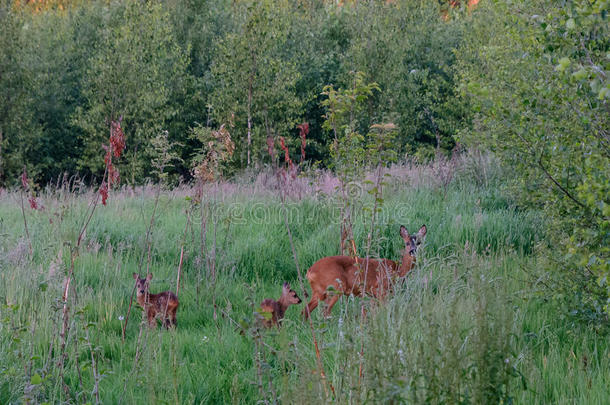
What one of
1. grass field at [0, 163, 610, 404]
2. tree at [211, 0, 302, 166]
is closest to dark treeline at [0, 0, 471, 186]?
tree at [211, 0, 302, 166]

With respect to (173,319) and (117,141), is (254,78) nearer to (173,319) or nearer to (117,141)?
(173,319)

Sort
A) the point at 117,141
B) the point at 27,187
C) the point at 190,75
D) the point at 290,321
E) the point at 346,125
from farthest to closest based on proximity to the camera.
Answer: the point at 190,75 → the point at 346,125 → the point at 27,187 → the point at 117,141 → the point at 290,321

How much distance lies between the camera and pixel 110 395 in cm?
431

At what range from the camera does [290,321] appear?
14.3 feet

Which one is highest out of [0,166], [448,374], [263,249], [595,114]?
[595,114]

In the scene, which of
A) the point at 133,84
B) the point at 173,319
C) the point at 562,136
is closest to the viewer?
the point at 562,136

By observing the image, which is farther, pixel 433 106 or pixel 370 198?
pixel 433 106

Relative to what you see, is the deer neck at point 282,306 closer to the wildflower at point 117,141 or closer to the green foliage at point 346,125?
the green foliage at point 346,125

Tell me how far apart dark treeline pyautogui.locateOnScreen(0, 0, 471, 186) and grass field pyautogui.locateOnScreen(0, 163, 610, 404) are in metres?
14.5

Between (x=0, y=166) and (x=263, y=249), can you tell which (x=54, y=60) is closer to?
(x=0, y=166)

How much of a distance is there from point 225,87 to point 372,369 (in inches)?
967

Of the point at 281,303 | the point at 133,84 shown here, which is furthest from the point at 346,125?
the point at 133,84

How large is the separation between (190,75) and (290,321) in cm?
2703

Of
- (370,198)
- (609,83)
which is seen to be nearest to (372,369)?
(609,83)
